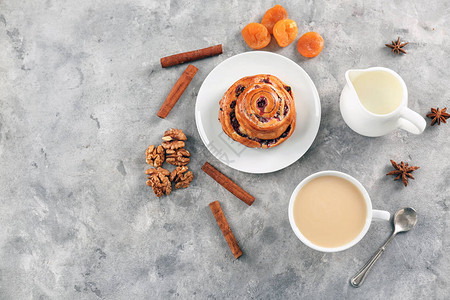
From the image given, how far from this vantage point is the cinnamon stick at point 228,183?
2.36 meters

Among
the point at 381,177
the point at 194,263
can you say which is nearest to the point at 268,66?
the point at 381,177

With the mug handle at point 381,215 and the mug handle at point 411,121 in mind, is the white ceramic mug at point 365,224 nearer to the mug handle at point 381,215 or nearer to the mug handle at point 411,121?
the mug handle at point 381,215

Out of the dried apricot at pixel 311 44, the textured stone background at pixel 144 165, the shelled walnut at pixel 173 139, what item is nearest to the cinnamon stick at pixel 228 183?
the textured stone background at pixel 144 165

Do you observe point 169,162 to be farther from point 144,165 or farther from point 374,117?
point 374,117

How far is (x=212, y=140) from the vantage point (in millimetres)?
2307

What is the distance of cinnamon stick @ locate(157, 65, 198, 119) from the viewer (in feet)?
7.93

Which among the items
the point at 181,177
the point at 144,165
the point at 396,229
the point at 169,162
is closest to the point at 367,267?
the point at 396,229

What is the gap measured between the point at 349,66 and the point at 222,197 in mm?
1091

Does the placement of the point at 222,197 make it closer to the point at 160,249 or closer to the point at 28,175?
the point at 160,249

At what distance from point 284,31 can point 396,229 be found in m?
1.31

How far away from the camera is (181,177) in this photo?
237cm

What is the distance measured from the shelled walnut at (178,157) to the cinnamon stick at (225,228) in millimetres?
297

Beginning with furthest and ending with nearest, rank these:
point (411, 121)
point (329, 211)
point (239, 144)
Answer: point (239, 144), point (329, 211), point (411, 121)

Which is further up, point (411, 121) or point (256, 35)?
point (256, 35)
